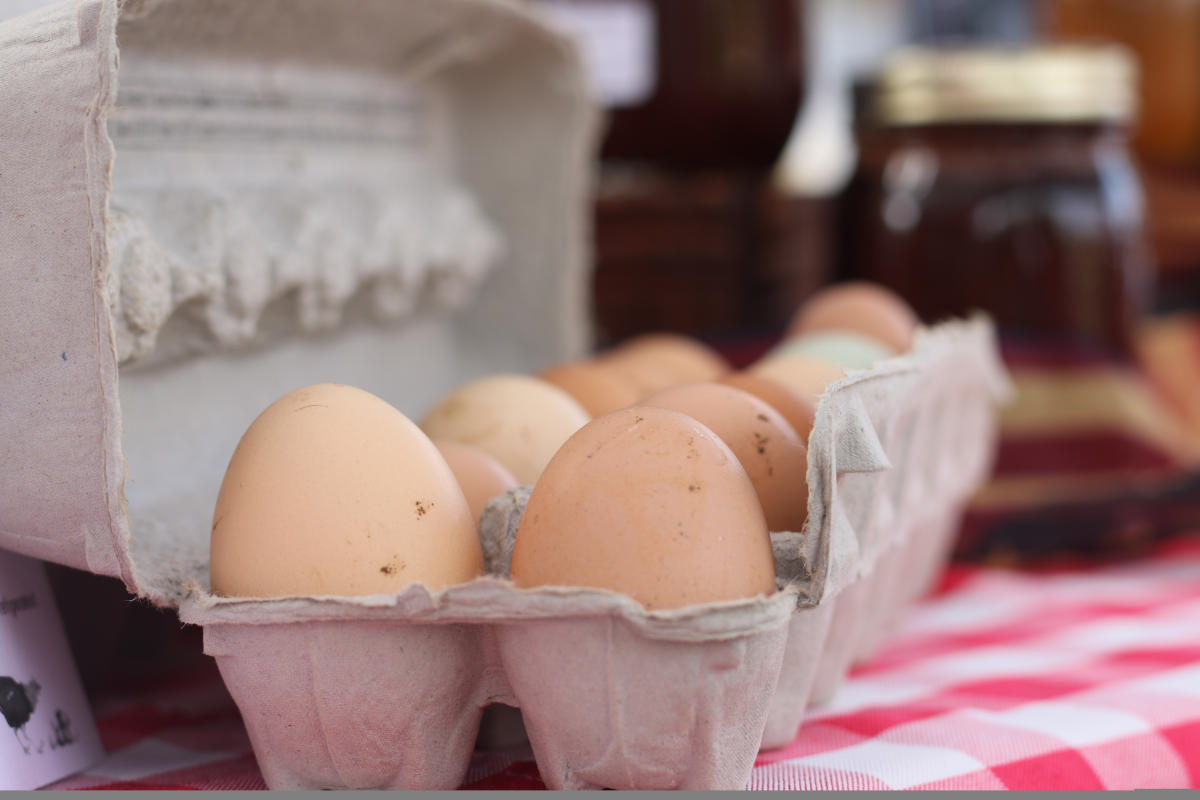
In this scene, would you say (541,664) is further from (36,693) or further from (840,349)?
(840,349)

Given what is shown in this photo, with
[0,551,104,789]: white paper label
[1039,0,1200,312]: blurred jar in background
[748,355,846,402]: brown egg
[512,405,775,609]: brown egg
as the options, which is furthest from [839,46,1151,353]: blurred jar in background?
[0,551,104,789]: white paper label

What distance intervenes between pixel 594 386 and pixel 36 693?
1.41ft

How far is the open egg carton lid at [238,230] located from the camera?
615 mm

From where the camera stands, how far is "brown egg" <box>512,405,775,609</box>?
0.57 metres

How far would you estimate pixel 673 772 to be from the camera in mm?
600

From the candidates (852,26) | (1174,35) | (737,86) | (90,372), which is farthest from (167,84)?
(852,26)

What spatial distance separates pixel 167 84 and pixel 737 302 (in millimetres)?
927

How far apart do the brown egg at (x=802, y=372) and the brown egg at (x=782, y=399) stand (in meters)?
0.05

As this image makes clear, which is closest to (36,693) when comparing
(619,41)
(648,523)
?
(648,523)

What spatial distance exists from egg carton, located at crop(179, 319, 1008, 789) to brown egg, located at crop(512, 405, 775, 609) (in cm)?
2

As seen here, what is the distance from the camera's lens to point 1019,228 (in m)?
1.40

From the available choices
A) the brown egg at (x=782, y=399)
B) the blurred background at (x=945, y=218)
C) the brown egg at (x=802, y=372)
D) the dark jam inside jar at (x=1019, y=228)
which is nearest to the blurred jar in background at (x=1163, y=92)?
the blurred background at (x=945, y=218)

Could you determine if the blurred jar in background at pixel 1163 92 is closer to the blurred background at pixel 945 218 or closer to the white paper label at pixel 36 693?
the blurred background at pixel 945 218

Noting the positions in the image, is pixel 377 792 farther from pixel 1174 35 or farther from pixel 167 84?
pixel 1174 35
